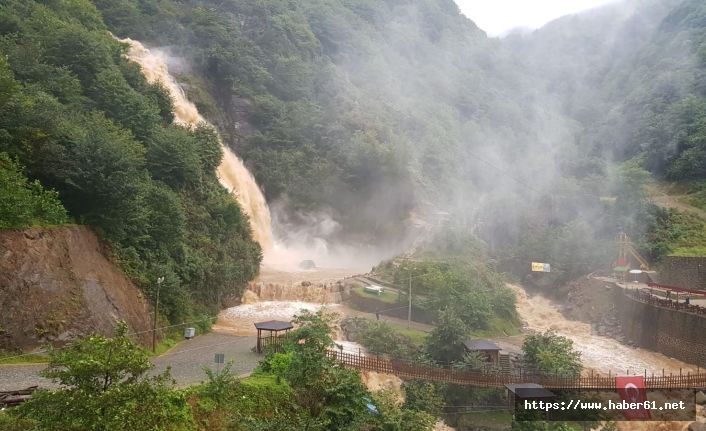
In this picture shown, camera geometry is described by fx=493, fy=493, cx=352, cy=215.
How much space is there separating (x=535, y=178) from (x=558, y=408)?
1860 inches

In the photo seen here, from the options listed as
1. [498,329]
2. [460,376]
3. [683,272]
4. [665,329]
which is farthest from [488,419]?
[683,272]

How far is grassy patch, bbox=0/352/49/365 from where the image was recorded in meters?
14.1

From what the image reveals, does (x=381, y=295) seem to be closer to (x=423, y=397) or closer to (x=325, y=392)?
(x=423, y=397)

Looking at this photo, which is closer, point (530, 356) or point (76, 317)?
point (76, 317)

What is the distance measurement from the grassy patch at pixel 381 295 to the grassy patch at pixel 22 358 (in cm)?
1934

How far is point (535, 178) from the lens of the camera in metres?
61.2

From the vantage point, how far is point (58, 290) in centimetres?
1620

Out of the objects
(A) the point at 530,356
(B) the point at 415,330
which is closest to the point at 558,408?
(A) the point at 530,356

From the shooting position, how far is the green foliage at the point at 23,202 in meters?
15.4

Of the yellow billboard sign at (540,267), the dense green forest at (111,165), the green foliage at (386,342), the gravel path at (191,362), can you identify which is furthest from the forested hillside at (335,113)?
the gravel path at (191,362)

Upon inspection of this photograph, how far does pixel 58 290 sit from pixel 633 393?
71.9 ft

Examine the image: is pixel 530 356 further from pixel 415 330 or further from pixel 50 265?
pixel 50 265

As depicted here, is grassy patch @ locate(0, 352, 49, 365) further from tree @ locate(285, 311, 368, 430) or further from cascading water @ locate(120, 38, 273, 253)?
cascading water @ locate(120, 38, 273, 253)

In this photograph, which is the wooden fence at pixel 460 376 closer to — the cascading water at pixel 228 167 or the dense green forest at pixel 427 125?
the cascading water at pixel 228 167
